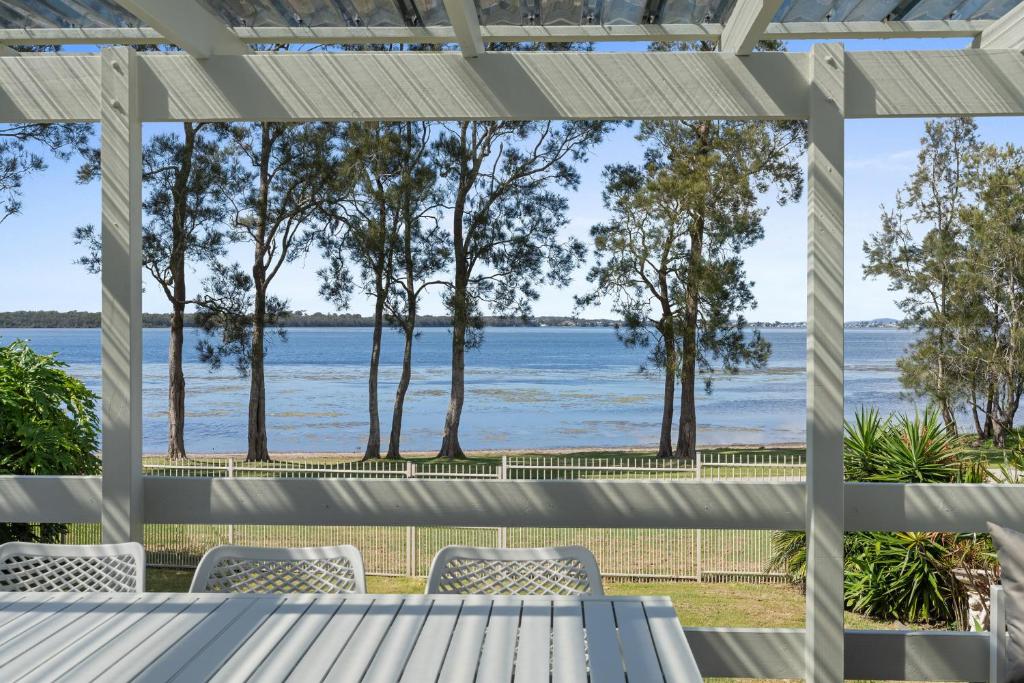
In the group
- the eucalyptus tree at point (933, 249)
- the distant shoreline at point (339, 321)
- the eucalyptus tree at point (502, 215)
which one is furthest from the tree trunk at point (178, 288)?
the eucalyptus tree at point (933, 249)

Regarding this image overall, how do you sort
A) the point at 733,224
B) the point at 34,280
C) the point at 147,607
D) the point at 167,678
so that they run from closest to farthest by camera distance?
the point at 167,678
the point at 147,607
the point at 733,224
the point at 34,280

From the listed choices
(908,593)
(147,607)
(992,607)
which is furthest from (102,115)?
(908,593)

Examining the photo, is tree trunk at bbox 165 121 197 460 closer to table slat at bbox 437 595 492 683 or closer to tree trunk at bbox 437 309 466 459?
tree trunk at bbox 437 309 466 459

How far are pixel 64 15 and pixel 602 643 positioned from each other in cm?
210

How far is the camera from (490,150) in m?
14.2

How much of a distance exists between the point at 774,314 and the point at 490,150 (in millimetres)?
10415

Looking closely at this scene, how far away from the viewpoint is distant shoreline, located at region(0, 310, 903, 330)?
1502 centimetres

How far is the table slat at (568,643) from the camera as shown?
128 cm

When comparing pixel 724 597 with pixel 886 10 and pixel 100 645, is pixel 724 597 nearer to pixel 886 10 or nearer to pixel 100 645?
pixel 886 10

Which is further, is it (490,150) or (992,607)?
(490,150)

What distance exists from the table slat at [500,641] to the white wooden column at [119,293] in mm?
1187

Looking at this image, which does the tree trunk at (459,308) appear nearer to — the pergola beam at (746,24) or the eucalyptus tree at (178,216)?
the eucalyptus tree at (178,216)

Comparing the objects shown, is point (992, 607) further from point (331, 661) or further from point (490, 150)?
point (490, 150)

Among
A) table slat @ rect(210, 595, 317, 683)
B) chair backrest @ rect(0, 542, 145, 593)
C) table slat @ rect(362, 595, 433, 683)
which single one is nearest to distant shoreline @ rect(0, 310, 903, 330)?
chair backrest @ rect(0, 542, 145, 593)
